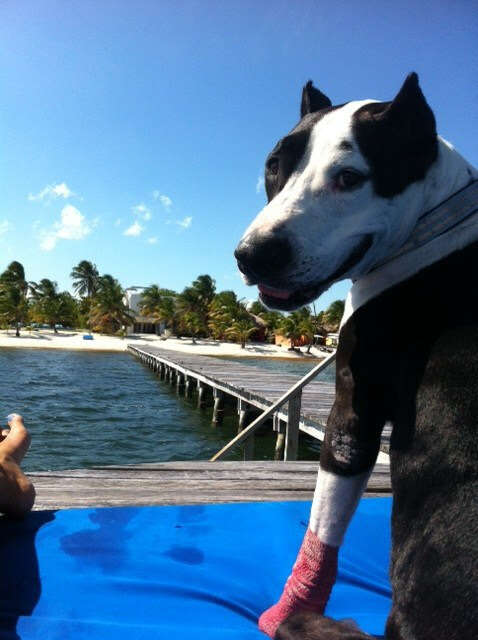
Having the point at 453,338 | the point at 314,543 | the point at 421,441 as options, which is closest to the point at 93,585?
the point at 314,543

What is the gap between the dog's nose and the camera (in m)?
1.12

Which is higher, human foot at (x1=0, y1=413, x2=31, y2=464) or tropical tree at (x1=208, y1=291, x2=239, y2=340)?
tropical tree at (x1=208, y1=291, x2=239, y2=340)

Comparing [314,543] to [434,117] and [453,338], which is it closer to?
[453,338]

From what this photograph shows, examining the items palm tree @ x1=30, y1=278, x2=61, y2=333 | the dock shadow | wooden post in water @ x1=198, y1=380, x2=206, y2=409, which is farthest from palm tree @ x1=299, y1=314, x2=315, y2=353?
the dock shadow

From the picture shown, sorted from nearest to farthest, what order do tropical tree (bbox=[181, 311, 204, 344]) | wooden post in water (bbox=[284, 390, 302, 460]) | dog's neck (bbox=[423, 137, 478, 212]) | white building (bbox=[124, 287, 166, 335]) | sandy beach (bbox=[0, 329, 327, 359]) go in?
dog's neck (bbox=[423, 137, 478, 212]), wooden post in water (bbox=[284, 390, 302, 460]), sandy beach (bbox=[0, 329, 327, 359]), tropical tree (bbox=[181, 311, 204, 344]), white building (bbox=[124, 287, 166, 335])

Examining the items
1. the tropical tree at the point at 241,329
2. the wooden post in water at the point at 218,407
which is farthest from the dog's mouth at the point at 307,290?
the tropical tree at the point at 241,329

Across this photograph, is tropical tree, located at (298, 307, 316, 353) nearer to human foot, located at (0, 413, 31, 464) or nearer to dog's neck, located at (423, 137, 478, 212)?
human foot, located at (0, 413, 31, 464)

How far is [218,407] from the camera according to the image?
15484mm

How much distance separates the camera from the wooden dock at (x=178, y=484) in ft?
10.3

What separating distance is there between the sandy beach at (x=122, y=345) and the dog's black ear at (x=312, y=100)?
42745 millimetres

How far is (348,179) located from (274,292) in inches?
14.3

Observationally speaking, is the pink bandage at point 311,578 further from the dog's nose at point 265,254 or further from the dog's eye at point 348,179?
the dog's eye at point 348,179

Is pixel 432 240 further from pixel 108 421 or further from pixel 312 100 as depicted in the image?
pixel 108 421

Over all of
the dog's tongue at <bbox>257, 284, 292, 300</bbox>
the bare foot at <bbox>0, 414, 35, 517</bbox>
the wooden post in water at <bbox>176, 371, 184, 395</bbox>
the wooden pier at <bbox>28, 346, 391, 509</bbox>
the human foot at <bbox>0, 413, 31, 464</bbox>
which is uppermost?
the dog's tongue at <bbox>257, 284, 292, 300</bbox>
